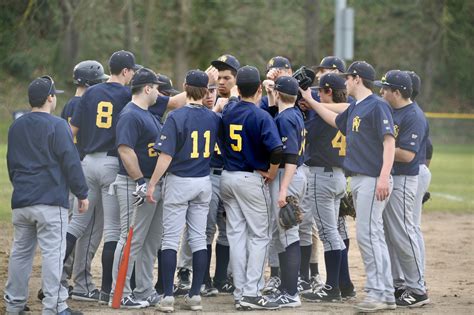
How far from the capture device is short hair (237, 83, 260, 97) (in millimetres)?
7981

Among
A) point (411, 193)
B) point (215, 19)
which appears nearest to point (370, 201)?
point (411, 193)

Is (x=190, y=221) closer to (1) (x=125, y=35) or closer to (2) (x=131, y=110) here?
(2) (x=131, y=110)

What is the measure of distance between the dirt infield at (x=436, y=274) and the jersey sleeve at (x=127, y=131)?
55.2 inches

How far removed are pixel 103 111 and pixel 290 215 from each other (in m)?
1.89

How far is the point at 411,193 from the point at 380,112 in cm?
88

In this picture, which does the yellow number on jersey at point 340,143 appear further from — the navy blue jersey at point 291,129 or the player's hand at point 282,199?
the player's hand at point 282,199

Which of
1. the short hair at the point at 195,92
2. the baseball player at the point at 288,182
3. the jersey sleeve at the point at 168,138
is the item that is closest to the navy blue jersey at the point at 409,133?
the baseball player at the point at 288,182

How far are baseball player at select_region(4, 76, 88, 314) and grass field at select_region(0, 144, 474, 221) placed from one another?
6368 millimetres

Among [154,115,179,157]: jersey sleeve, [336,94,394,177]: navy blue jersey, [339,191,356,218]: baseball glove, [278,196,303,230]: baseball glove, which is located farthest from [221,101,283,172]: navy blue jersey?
[339,191,356,218]: baseball glove

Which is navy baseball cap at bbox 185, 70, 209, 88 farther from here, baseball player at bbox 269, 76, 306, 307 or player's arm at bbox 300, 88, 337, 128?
player's arm at bbox 300, 88, 337, 128

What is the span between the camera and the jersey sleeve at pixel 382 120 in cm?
775

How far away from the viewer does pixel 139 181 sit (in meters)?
7.69

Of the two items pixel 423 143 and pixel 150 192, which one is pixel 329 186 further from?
pixel 150 192

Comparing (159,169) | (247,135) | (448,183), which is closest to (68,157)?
(159,169)
